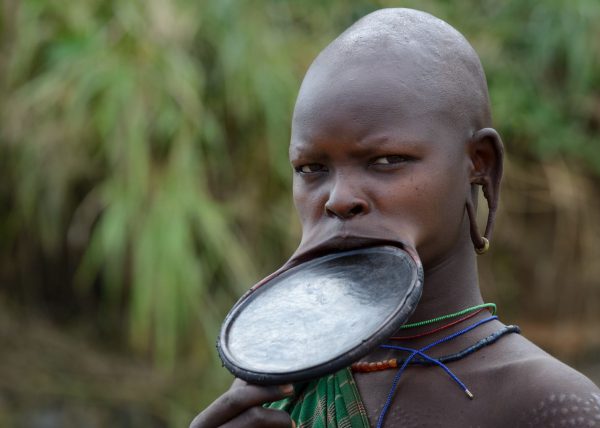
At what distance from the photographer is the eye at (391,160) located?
5.38ft

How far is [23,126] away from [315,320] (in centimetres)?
350

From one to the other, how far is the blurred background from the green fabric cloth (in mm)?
2795

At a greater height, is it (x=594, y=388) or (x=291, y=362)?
(x=291, y=362)

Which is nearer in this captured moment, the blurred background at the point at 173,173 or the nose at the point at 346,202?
the nose at the point at 346,202

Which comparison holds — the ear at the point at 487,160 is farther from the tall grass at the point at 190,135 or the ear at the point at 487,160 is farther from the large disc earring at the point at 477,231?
the tall grass at the point at 190,135

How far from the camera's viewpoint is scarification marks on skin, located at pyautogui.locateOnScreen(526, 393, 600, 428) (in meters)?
1.55

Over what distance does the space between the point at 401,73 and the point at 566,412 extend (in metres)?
0.59

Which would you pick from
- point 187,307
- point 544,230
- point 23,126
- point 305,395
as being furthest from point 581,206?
point 305,395

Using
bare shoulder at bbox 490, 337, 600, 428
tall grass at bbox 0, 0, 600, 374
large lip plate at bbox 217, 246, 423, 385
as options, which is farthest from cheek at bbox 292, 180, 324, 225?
tall grass at bbox 0, 0, 600, 374

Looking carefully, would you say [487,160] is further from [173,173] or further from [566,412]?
[173,173]

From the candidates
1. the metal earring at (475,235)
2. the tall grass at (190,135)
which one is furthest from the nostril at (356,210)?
the tall grass at (190,135)

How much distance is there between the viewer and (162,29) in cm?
474

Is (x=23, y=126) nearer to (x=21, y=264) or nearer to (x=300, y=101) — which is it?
(x=21, y=264)

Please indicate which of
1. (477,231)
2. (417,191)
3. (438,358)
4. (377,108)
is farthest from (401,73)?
(438,358)
